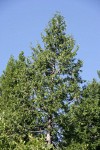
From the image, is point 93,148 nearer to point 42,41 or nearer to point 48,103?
point 48,103

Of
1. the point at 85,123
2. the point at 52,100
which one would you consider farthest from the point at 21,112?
the point at 85,123

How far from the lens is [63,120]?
30.9 metres

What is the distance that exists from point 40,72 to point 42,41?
3893 millimetres

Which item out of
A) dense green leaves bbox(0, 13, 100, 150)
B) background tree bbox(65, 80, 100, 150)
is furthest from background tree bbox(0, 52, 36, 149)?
background tree bbox(65, 80, 100, 150)

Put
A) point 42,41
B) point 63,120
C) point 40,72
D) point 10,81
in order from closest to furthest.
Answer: point 63,120, point 40,72, point 42,41, point 10,81

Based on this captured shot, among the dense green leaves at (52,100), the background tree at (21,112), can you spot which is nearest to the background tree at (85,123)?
the dense green leaves at (52,100)

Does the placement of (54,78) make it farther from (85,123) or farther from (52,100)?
(85,123)

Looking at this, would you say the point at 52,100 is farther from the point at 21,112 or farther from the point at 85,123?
the point at 85,123

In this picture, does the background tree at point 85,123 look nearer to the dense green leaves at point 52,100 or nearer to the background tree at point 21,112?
the dense green leaves at point 52,100

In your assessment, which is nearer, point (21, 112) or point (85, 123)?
point (21, 112)

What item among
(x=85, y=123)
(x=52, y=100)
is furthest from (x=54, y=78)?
(x=85, y=123)

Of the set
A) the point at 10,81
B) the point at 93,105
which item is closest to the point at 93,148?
the point at 93,105

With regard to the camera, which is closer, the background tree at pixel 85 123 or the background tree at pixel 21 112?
the background tree at pixel 21 112

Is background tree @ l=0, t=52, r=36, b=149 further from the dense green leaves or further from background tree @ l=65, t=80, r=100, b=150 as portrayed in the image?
background tree @ l=65, t=80, r=100, b=150
